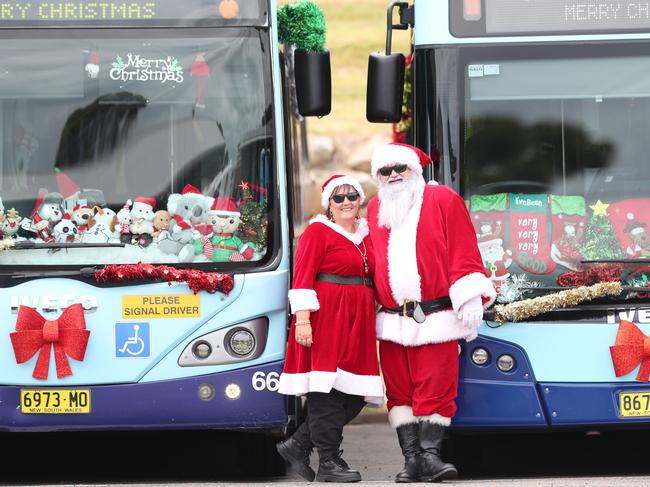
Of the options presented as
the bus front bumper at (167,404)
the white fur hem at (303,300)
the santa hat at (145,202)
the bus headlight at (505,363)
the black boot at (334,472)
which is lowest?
the black boot at (334,472)

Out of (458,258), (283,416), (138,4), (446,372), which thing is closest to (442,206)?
(458,258)

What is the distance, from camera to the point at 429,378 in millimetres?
7660

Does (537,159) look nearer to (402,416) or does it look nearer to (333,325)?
(333,325)

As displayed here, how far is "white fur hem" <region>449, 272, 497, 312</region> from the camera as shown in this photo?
7477 mm

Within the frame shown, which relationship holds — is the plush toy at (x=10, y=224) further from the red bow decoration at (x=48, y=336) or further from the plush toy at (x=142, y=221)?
the plush toy at (x=142, y=221)

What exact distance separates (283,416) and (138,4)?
2465mm

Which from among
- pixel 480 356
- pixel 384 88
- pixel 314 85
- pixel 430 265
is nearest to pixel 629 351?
pixel 480 356

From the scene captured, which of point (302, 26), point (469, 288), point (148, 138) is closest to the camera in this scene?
point (469, 288)

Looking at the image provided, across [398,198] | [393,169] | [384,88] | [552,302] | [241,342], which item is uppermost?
[384,88]

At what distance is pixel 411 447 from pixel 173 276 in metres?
1.61

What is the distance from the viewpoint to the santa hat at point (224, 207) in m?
7.94

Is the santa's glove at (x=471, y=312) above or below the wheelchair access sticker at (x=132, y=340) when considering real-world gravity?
above

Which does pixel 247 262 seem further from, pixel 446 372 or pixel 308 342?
pixel 446 372

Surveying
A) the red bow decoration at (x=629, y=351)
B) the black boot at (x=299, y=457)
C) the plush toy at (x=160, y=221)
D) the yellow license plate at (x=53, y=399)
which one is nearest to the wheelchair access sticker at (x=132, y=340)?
the yellow license plate at (x=53, y=399)
